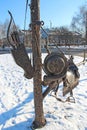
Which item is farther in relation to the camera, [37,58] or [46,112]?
[46,112]

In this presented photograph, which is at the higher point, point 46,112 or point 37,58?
point 37,58

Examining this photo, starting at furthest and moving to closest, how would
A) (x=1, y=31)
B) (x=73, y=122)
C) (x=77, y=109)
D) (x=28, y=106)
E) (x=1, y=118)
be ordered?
1. (x=1, y=31)
2. (x=28, y=106)
3. (x=77, y=109)
4. (x=1, y=118)
5. (x=73, y=122)

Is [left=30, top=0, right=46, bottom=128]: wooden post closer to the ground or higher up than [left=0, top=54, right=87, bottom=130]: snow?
Answer: higher up

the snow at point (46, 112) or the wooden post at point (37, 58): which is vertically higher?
the wooden post at point (37, 58)

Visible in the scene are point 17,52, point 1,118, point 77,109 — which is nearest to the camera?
point 17,52

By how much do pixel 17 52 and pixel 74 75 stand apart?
4.33ft

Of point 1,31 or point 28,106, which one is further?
point 1,31

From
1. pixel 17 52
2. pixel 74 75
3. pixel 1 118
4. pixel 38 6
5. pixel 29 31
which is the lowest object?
pixel 1 118

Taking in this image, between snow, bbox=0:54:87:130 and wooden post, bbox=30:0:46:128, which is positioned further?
snow, bbox=0:54:87:130

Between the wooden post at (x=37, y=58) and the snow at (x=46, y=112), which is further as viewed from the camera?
the snow at (x=46, y=112)

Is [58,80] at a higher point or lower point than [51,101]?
higher

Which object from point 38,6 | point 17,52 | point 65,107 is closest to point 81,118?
point 65,107

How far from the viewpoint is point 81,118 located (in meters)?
4.98

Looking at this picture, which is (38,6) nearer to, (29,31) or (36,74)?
(29,31)
